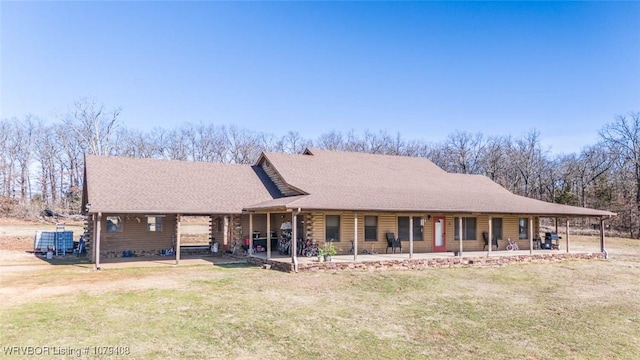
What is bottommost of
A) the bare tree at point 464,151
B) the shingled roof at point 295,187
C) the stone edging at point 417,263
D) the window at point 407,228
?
the stone edging at point 417,263

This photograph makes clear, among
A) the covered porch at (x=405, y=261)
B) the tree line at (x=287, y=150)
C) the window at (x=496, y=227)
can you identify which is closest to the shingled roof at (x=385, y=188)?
the window at (x=496, y=227)

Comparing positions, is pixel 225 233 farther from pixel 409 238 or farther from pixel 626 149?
pixel 626 149

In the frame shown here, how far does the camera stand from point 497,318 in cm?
912

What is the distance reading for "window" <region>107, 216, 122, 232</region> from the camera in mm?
18883

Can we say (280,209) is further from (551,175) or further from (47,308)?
(551,175)

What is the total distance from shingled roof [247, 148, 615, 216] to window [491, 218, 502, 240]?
0.95m

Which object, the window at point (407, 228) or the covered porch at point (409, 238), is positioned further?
the window at point (407, 228)

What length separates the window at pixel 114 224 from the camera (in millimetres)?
18883

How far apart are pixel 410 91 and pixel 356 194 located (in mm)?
11337

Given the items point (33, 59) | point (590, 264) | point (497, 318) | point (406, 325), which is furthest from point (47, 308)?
point (590, 264)

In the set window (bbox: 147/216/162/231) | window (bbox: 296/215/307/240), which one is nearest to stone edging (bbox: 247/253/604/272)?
window (bbox: 296/215/307/240)

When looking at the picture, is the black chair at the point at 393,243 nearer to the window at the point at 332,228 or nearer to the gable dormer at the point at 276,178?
the window at the point at 332,228

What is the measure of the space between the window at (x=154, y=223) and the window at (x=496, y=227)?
15731 millimetres

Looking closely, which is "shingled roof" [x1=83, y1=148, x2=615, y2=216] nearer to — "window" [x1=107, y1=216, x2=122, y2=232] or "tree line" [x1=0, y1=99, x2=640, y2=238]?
"window" [x1=107, y1=216, x2=122, y2=232]
